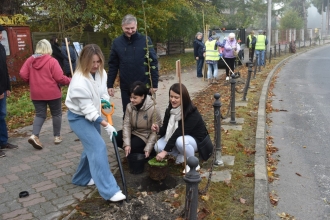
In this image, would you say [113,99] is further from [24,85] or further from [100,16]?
[100,16]

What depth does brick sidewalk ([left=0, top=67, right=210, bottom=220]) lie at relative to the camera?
155 inches

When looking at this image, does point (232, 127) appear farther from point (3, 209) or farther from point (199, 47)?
point (199, 47)

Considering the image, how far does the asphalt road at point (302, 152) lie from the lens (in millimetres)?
4207

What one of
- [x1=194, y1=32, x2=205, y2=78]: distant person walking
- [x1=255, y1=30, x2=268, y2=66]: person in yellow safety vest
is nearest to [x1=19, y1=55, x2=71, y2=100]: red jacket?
[x1=194, y1=32, x2=205, y2=78]: distant person walking

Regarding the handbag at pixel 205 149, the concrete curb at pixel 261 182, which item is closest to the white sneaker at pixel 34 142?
the handbag at pixel 205 149

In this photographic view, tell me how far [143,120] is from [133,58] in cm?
95

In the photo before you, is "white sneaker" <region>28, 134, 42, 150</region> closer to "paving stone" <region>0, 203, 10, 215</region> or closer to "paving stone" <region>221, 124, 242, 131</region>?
"paving stone" <region>0, 203, 10, 215</region>

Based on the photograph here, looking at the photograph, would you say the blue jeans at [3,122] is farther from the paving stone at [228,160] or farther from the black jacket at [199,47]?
the black jacket at [199,47]

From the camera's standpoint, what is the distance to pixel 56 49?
11.8m

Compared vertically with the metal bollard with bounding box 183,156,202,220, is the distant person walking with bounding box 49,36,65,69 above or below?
above

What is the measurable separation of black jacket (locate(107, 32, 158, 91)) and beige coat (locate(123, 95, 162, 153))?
44cm

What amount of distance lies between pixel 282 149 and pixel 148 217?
11.2 feet

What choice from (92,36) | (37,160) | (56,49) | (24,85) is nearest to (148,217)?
(37,160)

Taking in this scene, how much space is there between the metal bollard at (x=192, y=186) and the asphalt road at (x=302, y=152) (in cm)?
137
